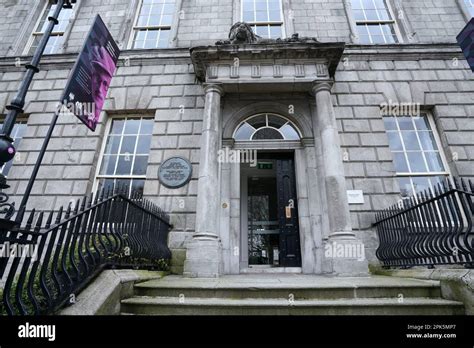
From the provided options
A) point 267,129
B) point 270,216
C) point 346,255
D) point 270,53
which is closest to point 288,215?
point 346,255

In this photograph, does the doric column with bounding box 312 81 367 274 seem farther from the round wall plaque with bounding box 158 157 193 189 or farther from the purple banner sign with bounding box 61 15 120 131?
the purple banner sign with bounding box 61 15 120 131

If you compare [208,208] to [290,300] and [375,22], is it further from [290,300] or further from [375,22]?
[375,22]

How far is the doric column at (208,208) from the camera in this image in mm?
5641

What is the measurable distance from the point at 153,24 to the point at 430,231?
11.2m

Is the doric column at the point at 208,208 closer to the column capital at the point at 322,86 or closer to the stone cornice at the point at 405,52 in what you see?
the column capital at the point at 322,86

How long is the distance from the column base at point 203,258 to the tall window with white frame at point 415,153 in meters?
5.54

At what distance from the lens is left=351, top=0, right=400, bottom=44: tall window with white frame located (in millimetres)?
9445

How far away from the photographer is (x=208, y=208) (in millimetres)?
6105

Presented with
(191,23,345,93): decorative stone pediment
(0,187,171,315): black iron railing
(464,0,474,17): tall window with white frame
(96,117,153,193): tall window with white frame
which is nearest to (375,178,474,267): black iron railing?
(191,23,345,93): decorative stone pediment

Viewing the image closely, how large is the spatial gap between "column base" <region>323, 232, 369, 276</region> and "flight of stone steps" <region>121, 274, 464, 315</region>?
1.81 metres
